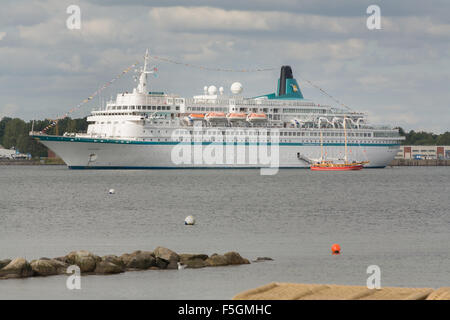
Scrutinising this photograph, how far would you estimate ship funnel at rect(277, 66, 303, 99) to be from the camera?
131m

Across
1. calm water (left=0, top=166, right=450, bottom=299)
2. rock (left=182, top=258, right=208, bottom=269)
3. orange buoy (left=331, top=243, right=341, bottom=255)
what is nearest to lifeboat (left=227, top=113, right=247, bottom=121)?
calm water (left=0, top=166, right=450, bottom=299)

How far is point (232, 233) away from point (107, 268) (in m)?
13.0

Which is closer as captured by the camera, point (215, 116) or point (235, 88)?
point (215, 116)

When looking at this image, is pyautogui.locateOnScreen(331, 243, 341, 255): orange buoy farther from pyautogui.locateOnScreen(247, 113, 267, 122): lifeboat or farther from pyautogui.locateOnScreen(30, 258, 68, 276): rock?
pyautogui.locateOnScreen(247, 113, 267, 122): lifeboat

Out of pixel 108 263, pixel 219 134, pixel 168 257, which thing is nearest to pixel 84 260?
pixel 108 263

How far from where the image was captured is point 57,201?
57594mm

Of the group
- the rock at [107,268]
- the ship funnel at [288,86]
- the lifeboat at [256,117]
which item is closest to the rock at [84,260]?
the rock at [107,268]

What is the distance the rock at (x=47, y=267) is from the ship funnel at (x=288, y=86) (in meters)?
108

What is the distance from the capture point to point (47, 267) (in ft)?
76.0

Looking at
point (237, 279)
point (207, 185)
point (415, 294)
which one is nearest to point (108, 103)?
point (207, 185)

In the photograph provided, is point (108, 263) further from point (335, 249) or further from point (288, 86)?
point (288, 86)
